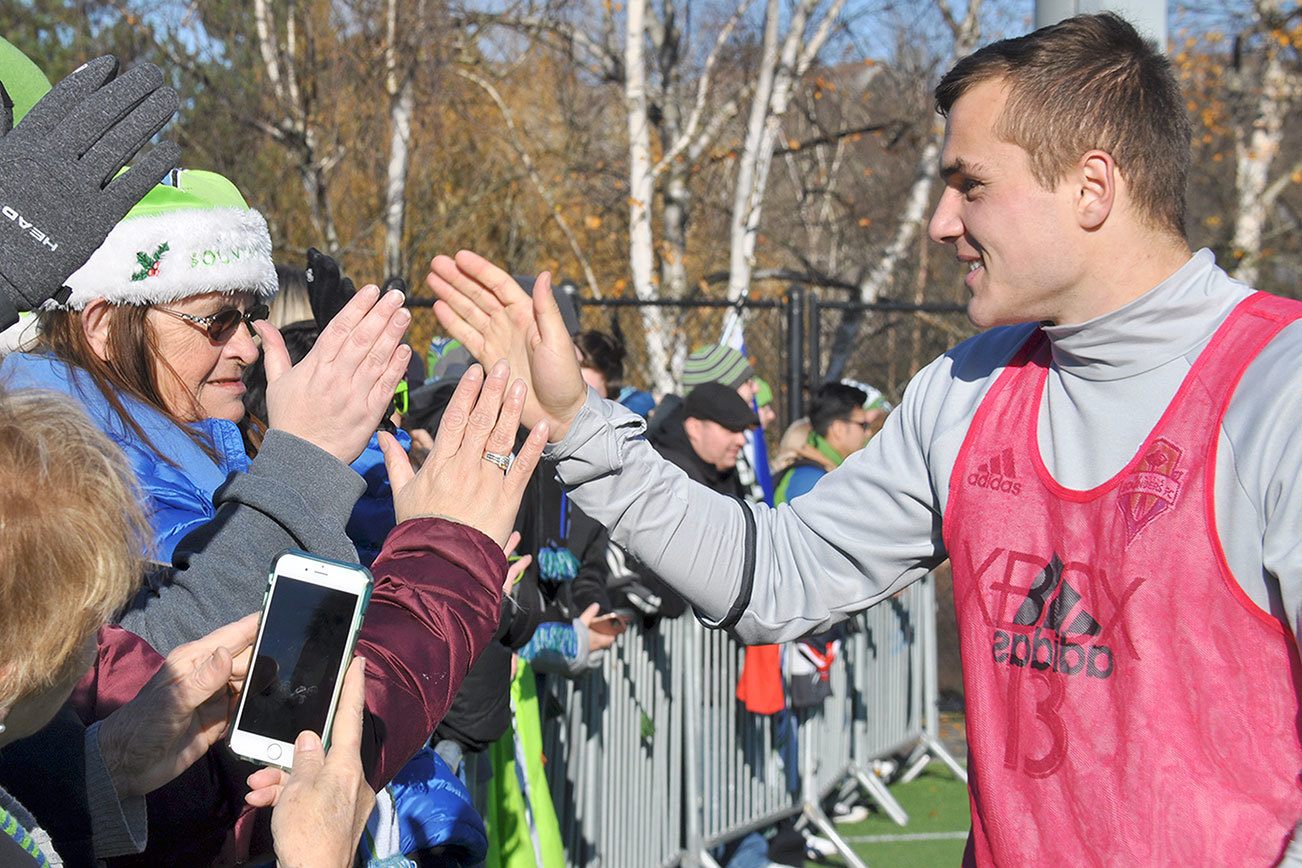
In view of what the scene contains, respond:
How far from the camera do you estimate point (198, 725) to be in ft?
5.50

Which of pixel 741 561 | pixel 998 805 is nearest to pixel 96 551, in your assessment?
pixel 741 561

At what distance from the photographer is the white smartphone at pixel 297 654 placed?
1.52m

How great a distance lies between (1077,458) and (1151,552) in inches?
8.2

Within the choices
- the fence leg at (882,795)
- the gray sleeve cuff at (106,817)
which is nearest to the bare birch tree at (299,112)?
the fence leg at (882,795)

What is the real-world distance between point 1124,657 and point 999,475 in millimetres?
350

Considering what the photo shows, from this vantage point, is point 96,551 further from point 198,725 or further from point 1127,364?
point 1127,364

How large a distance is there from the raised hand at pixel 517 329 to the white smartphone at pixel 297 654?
0.62m

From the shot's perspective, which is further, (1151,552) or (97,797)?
(1151,552)

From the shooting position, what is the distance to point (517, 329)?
86.0 inches

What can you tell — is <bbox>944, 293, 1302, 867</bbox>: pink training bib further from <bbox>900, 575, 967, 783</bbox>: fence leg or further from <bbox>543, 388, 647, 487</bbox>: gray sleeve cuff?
<bbox>900, 575, 967, 783</bbox>: fence leg

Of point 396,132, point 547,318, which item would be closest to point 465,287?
point 547,318

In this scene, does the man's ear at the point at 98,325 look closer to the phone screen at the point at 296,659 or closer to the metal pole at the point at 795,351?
the phone screen at the point at 296,659

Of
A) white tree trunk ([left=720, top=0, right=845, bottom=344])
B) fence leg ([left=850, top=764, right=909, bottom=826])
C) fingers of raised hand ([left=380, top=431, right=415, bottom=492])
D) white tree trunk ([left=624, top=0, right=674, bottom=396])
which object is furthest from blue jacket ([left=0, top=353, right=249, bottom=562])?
white tree trunk ([left=720, top=0, right=845, bottom=344])

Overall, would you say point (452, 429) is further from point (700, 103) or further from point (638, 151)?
point (700, 103)
